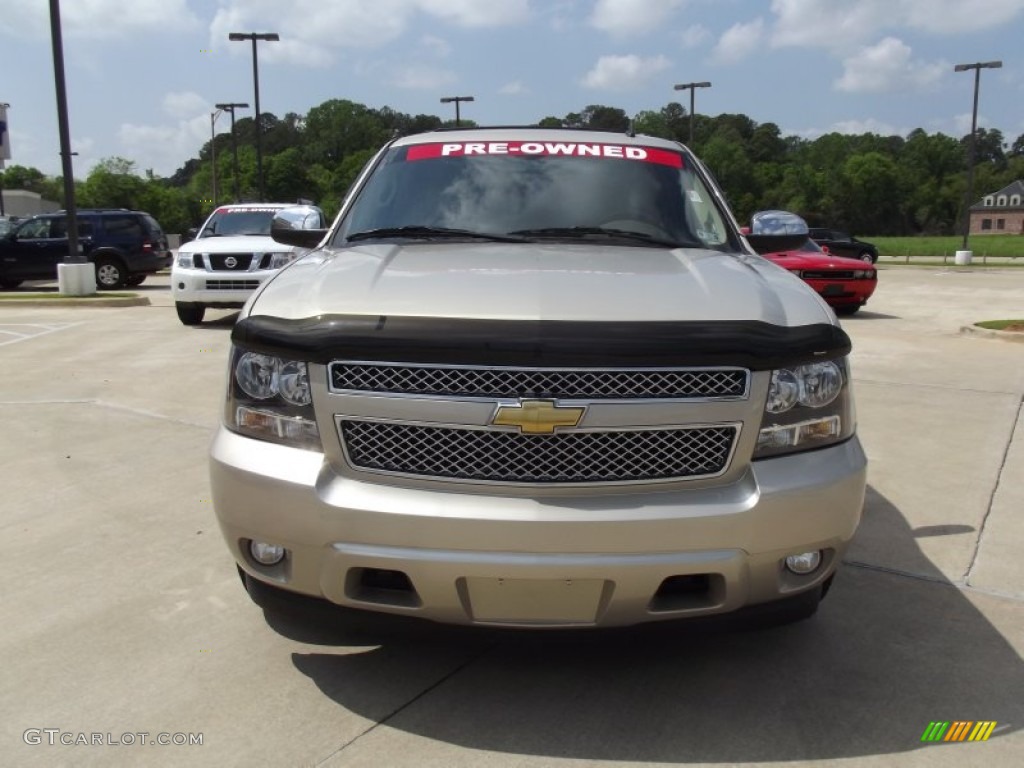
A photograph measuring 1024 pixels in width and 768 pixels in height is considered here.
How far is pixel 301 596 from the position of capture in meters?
2.65

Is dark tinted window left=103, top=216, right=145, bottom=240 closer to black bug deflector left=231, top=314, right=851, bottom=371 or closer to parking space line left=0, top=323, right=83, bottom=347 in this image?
parking space line left=0, top=323, right=83, bottom=347

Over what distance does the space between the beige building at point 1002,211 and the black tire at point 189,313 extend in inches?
5177

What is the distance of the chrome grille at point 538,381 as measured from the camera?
7.91 ft

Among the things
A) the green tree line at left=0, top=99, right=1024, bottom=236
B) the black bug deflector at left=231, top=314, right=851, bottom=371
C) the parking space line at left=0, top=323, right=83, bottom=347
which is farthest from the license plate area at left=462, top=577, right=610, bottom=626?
the green tree line at left=0, top=99, right=1024, bottom=236

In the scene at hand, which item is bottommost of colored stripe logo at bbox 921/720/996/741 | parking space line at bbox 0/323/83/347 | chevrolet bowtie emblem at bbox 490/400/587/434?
colored stripe logo at bbox 921/720/996/741

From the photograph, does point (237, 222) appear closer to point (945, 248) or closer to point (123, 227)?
point (123, 227)

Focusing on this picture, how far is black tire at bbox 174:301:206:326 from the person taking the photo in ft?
40.9

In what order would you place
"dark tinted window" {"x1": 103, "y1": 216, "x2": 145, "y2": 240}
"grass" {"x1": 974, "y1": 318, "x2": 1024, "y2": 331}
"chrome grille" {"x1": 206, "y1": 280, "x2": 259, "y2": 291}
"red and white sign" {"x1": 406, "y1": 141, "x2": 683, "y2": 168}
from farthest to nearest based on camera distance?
"dark tinted window" {"x1": 103, "y1": 216, "x2": 145, "y2": 240}, "chrome grille" {"x1": 206, "y1": 280, "x2": 259, "y2": 291}, "grass" {"x1": 974, "y1": 318, "x2": 1024, "y2": 331}, "red and white sign" {"x1": 406, "y1": 141, "x2": 683, "y2": 168}

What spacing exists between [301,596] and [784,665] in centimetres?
160

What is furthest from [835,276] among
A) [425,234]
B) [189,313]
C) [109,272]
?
[109,272]

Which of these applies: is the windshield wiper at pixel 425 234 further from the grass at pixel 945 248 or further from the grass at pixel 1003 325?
the grass at pixel 945 248

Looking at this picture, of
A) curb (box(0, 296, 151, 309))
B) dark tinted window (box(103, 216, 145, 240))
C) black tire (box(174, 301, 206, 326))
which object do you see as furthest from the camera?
dark tinted window (box(103, 216, 145, 240))

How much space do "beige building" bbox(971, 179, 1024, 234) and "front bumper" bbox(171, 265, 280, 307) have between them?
432 feet

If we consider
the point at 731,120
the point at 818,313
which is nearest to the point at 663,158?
the point at 818,313
